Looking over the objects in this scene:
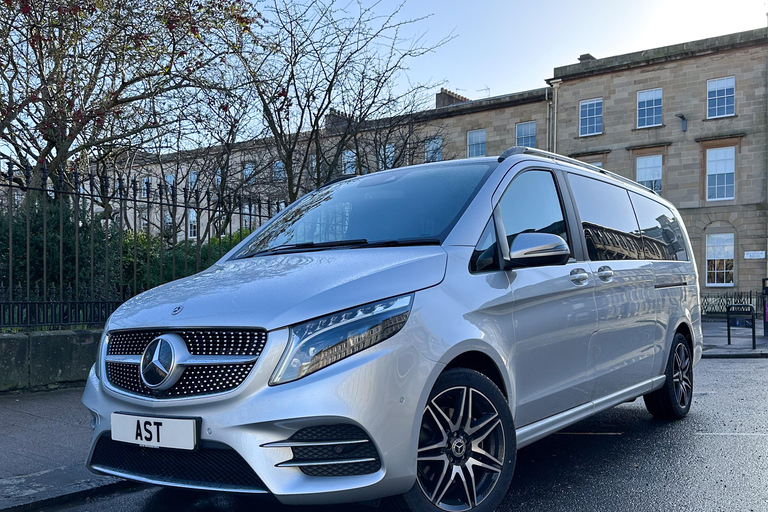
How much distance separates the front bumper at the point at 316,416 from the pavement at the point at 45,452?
4.94 ft

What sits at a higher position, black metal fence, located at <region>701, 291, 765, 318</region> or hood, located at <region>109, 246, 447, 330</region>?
hood, located at <region>109, 246, 447, 330</region>

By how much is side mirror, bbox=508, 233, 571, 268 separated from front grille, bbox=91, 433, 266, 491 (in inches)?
68.3

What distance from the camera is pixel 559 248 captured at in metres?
3.86

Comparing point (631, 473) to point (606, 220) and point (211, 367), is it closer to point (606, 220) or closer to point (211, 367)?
point (606, 220)

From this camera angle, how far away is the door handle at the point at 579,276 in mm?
4316

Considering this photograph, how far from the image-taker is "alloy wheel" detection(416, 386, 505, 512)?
3135mm

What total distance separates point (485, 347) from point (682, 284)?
11.6ft

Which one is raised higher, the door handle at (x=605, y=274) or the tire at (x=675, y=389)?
the door handle at (x=605, y=274)

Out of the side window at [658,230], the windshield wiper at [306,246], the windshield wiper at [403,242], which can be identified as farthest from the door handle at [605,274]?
the windshield wiper at [306,246]

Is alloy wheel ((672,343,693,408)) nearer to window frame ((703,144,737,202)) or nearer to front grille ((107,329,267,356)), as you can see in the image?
front grille ((107,329,267,356))

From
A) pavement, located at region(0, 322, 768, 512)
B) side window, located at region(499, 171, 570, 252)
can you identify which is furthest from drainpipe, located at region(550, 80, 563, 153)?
side window, located at region(499, 171, 570, 252)

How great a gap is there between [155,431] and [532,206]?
247 cm

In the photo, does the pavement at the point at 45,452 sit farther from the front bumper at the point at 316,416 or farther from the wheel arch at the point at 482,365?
the wheel arch at the point at 482,365

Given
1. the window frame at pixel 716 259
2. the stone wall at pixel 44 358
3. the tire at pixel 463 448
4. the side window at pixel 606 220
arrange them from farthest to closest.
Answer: the window frame at pixel 716 259, the stone wall at pixel 44 358, the side window at pixel 606 220, the tire at pixel 463 448
